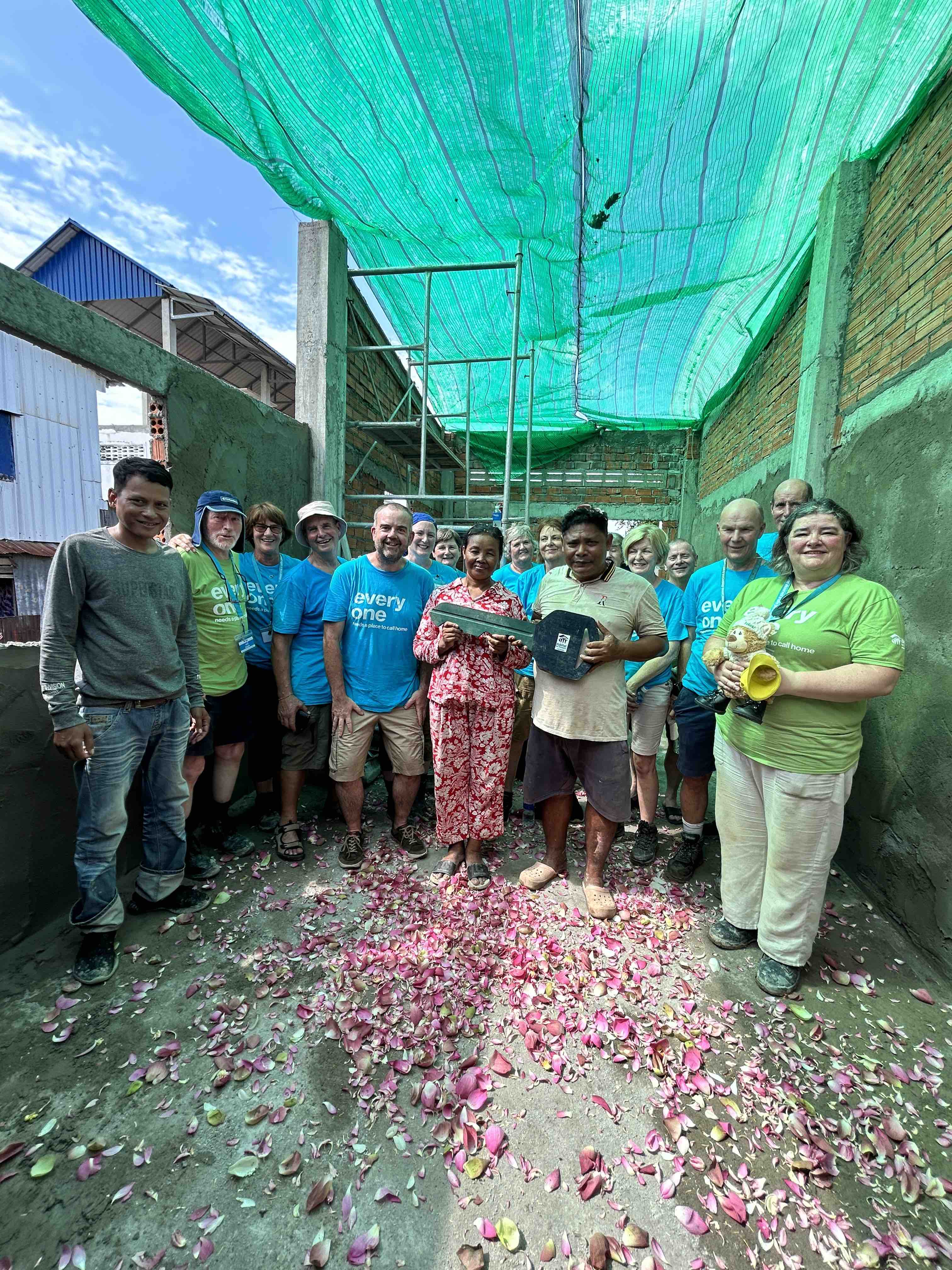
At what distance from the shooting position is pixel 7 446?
256 cm

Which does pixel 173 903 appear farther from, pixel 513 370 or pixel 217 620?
pixel 513 370

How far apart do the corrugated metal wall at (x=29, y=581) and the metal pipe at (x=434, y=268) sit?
3.63 meters

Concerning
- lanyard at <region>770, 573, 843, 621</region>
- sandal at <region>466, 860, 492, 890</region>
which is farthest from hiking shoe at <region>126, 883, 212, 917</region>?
lanyard at <region>770, 573, 843, 621</region>

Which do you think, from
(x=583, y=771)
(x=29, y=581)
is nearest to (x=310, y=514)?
(x=29, y=581)

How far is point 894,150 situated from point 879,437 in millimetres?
1796

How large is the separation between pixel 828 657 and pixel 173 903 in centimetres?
319

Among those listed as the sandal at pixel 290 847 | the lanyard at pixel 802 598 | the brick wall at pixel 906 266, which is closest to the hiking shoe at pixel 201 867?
the sandal at pixel 290 847

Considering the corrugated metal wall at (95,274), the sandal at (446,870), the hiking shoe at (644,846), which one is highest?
the corrugated metal wall at (95,274)

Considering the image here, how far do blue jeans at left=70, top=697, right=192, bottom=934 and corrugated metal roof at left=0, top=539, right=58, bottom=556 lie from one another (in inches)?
43.5

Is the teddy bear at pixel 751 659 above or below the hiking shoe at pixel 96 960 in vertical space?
above

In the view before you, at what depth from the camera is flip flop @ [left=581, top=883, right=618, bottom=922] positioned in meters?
2.66

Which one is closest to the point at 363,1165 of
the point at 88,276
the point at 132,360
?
the point at 132,360

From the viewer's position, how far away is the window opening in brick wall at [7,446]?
247 cm

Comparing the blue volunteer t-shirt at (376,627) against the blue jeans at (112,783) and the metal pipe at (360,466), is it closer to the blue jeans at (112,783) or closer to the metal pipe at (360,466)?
the blue jeans at (112,783)
